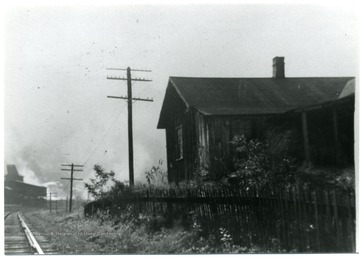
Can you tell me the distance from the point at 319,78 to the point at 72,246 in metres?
12.8

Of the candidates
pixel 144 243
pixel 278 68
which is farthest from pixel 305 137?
pixel 278 68

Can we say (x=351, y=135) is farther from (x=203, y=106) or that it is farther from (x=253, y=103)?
(x=203, y=106)

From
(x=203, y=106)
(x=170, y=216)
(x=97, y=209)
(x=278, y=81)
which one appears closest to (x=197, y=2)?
(x=170, y=216)

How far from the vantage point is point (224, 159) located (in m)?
14.8

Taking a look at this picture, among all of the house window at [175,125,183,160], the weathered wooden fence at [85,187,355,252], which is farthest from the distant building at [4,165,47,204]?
the weathered wooden fence at [85,187,355,252]

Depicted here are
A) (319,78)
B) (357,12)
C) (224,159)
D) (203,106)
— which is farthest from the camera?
(319,78)

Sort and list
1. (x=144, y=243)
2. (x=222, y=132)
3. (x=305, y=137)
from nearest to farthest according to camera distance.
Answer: (x=144, y=243) < (x=305, y=137) < (x=222, y=132)

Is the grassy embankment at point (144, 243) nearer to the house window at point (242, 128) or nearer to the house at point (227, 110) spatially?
the house at point (227, 110)

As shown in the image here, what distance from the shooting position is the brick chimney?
20.2m

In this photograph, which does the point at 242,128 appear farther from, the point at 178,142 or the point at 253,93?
the point at 178,142

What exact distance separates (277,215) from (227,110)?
327 inches

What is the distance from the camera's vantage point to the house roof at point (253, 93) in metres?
16.6

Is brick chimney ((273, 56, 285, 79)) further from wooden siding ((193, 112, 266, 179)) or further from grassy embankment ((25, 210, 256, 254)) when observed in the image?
grassy embankment ((25, 210, 256, 254))

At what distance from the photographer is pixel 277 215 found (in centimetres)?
830
